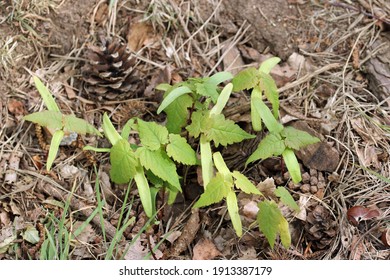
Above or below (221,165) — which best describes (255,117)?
above

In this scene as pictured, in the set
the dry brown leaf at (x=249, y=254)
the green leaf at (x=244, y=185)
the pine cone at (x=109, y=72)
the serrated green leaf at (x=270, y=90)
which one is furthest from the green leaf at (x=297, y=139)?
the pine cone at (x=109, y=72)

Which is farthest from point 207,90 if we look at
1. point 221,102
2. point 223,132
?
point 223,132

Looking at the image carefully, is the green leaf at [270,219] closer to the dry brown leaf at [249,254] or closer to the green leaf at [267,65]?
the dry brown leaf at [249,254]

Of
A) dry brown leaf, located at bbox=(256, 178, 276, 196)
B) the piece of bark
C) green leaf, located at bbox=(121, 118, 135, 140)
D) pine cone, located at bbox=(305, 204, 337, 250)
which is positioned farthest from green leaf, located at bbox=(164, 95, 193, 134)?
pine cone, located at bbox=(305, 204, 337, 250)

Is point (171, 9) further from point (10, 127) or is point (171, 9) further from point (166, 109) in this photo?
point (10, 127)

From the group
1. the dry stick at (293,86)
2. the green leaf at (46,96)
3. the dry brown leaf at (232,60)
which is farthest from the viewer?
the dry brown leaf at (232,60)

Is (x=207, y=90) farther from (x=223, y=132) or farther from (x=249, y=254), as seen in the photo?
(x=249, y=254)

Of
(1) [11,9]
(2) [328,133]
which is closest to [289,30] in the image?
(2) [328,133]
